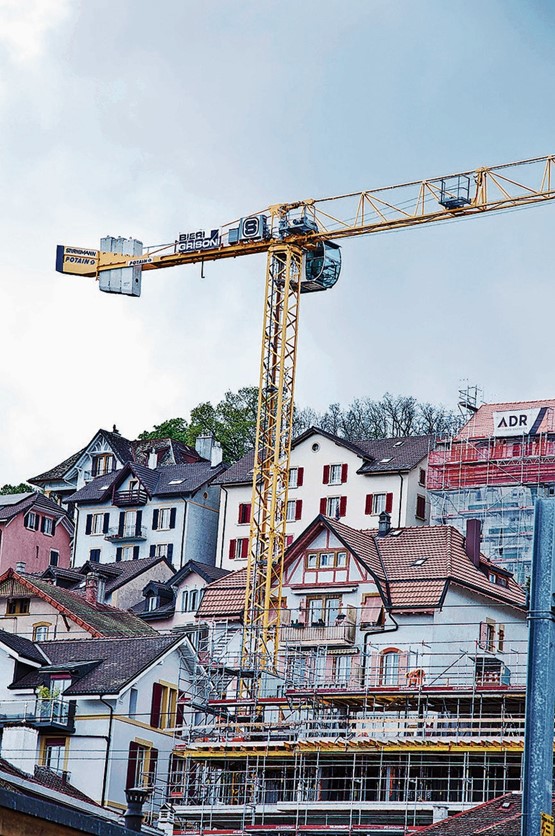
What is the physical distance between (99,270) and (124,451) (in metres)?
24.8

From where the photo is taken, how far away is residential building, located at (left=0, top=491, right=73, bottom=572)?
10938cm

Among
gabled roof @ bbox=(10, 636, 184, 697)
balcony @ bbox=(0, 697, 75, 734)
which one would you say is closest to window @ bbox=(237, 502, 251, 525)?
gabled roof @ bbox=(10, 636, 184, 697)

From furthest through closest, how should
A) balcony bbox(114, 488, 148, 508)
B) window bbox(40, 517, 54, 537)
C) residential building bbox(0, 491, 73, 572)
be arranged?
window bbox(40, 517, 54, 537) → residential building bbox(0, 491, 73, 572) → balcony bbox(114, 488, 148, 508)

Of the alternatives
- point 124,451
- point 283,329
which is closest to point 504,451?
point 283,329

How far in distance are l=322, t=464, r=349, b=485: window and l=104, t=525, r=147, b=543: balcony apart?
1537 cm

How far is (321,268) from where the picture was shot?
86.6 meters

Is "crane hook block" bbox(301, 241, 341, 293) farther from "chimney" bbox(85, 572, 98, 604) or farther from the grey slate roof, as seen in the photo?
the grey slate roof

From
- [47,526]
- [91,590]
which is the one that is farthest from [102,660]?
[47,526]

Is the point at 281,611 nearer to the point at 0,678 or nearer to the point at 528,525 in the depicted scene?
the point at 0,678

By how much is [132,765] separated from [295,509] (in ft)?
128

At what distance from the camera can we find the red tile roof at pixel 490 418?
313 ft

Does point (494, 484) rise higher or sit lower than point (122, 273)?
lower

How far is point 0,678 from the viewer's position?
2532 inches

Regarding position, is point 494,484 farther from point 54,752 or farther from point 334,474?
point 54,752
